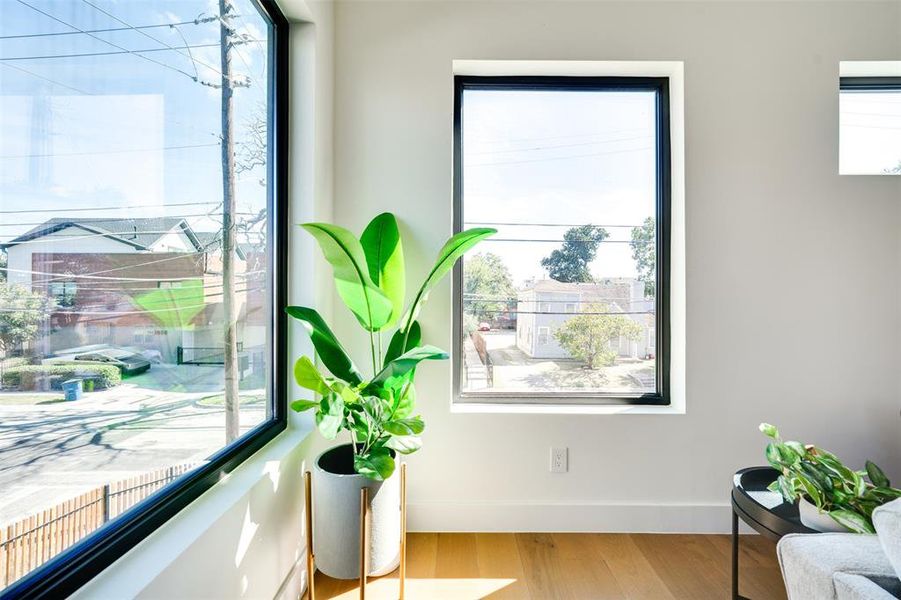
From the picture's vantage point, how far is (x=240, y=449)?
1.38m

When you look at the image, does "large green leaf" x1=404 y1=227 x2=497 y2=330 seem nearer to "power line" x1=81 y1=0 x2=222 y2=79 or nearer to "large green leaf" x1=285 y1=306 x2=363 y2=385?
"large green leaf" x1=285 y1=306 x2=363 y2=385

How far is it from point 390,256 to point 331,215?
0.49 metres

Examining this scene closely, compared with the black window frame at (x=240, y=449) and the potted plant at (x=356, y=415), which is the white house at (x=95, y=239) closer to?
the potted plant at (x=356, y=415)

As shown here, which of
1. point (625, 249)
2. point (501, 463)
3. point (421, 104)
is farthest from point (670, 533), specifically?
point (421, 104)

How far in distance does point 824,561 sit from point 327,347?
1381 mm

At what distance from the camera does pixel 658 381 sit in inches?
85.7

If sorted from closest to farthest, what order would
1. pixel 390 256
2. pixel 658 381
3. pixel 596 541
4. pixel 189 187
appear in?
pixel 189 187, pixel 390 256, pixel 596 541, pixel 658 381

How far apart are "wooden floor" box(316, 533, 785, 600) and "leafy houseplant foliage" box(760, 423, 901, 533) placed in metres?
0.56

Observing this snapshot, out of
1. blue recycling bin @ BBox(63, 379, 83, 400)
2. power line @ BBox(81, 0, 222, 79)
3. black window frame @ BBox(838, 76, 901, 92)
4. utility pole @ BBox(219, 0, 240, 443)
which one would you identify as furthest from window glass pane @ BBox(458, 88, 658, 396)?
blue recycling bin @ BBox(63, 379, 83, 400)

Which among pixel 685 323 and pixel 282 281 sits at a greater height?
pixel 282 281

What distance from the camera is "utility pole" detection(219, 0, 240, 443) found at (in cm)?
132

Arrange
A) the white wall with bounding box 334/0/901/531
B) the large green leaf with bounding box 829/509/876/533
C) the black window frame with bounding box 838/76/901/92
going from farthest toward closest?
the black window frame with bounding box 838/76/901/92 < the white wall with bounding box 334/0/901/531 < the large green leaf with bounding box 829/509/876/533

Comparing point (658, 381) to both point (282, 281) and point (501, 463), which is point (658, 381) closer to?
point (501, 463)

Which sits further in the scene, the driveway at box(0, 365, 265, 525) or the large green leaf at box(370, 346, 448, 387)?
the large green leaf at box(370, 346, 448, 387)
